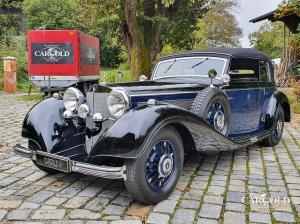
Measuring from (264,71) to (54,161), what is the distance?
13.0ft

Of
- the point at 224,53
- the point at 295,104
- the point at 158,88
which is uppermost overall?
the point at 224,53

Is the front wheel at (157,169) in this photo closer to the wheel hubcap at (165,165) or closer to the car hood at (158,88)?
the wheel hubcap at (165,165)

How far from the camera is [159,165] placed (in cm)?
373

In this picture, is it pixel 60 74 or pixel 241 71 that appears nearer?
pixel 241 71

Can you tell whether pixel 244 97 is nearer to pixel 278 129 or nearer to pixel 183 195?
pixel 278 129

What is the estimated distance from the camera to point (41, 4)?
111ft

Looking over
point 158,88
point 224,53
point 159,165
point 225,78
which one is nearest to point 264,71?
point 224,53

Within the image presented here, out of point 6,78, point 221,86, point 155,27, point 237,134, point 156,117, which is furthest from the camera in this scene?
point 155,27

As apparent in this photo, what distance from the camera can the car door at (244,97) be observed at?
5297 millimetres

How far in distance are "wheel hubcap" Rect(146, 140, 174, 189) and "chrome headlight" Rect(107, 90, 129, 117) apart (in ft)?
1.73

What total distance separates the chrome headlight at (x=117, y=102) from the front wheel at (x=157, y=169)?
1.59ft

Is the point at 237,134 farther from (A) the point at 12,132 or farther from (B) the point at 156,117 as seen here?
(A) the point at 12,132

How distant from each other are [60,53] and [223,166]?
28.8ft

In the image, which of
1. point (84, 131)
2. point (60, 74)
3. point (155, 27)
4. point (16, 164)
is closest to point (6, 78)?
point (60, 74)
